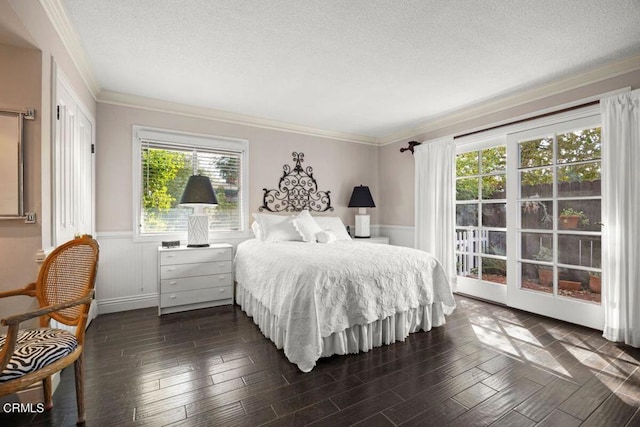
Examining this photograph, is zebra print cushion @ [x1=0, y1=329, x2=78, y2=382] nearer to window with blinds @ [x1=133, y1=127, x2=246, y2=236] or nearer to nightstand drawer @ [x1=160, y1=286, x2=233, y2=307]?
nightstand drawer @ [x1=160, y1=286, x2=233, y2=307]

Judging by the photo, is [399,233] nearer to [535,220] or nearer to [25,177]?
[535,220]

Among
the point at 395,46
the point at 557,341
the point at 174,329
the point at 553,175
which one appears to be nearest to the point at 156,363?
the point at 174,329

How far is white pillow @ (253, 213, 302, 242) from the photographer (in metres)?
3.64

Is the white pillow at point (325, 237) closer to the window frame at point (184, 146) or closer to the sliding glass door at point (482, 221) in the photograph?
the window frame at point (184, 146)

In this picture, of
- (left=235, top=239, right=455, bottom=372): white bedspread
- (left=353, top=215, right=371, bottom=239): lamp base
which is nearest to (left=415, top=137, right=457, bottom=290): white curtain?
(left=353, top=215, right=371, bottom=239): lamp base

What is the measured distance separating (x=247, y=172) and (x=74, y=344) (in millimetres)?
2829

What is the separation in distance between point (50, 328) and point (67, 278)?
0.28 m

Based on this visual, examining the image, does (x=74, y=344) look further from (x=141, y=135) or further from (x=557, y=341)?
(x=557, y=341)

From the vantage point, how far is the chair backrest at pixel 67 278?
1692mm

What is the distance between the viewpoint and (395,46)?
235cm

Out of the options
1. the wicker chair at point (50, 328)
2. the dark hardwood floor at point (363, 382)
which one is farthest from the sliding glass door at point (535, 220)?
the wicker chair at point (50, 328)

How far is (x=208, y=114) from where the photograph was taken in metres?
3.79

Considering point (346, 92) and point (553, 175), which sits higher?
point (346, 92)

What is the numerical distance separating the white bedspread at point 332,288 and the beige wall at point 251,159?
166cm
